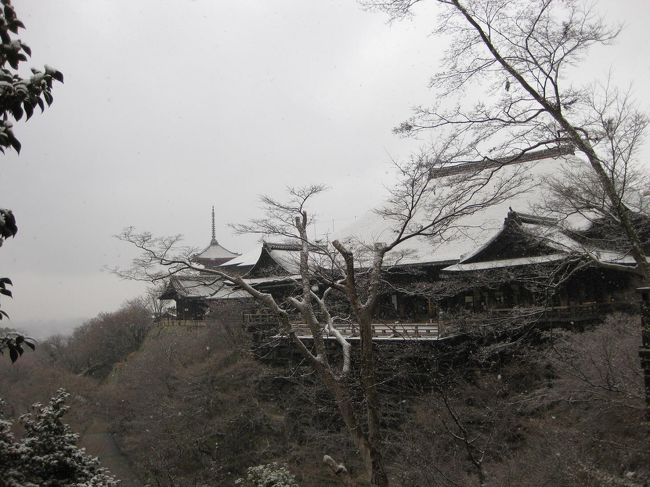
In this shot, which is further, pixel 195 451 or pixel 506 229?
pixel 195 451

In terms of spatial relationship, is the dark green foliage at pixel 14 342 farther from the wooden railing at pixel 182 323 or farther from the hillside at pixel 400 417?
the wooden railing at pixel 182 323

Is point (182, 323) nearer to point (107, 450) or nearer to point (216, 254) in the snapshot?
point (107, 450)

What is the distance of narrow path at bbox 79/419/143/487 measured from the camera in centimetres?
1984

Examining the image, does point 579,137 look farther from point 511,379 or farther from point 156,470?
point 156,470

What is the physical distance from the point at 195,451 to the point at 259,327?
5.73m

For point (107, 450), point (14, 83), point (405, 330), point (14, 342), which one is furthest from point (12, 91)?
point (107, 450)

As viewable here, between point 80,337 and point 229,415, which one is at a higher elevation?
point 80,337

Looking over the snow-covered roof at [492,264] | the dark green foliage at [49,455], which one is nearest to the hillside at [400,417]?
the snow-covered roof at [492,264]

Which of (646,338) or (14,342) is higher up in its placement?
(14,342)

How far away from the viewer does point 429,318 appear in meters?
18.8

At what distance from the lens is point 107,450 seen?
866 inches

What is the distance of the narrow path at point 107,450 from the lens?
19844 millimetres

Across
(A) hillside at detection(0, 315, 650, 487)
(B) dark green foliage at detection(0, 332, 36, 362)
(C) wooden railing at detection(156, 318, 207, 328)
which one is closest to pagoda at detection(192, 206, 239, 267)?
(C) wooden railing at detection(156, 318, 207, 328)

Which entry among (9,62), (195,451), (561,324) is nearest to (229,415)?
(195,451)
